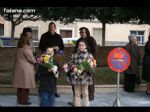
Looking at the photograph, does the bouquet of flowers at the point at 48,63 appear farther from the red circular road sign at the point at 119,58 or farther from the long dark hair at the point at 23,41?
the red circular road sign at the point at 119,58

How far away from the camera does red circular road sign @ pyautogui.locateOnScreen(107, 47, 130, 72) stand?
364 inches

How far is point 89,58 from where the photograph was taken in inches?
352

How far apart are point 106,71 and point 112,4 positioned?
1032cm

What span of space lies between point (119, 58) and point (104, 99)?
7.08ft

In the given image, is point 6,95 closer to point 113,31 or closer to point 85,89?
point 85,89

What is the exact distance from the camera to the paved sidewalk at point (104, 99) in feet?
33.4

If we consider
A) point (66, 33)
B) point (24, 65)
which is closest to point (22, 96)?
point (24, 65)

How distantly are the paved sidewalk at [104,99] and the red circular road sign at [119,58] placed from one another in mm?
1073

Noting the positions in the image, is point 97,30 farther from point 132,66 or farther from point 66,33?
point 132,66

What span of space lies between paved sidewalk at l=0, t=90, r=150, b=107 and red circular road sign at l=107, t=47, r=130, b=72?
3.52ft

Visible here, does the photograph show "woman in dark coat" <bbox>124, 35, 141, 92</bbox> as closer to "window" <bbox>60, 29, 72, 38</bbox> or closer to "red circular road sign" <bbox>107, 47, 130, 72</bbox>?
"red circular road sign" <bbox>107, 47, 130, 72</bbox>

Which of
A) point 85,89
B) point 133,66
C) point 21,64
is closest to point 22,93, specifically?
point 21,64

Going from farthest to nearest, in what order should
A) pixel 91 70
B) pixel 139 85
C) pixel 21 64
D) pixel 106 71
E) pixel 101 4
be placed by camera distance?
pixel 106 71, pixel 139 85, pixel 21 64, pixel 91 70, pixel 101 4

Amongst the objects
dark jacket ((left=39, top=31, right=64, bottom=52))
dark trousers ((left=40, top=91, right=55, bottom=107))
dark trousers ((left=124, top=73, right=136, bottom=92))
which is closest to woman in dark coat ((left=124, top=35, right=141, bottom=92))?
dark trousers ((left=124, top=73, right=136, bottom=92))
